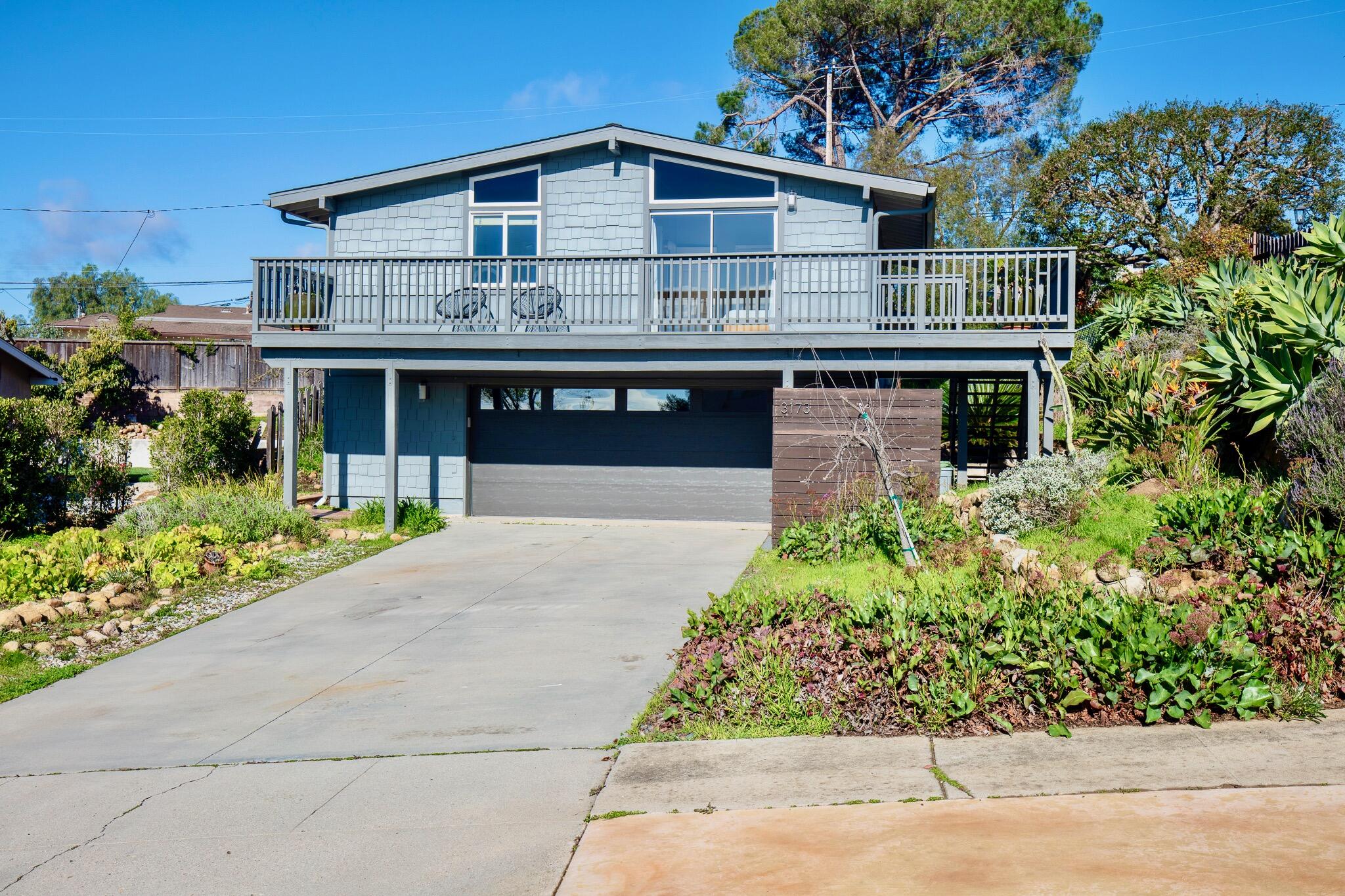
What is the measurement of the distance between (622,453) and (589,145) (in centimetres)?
470

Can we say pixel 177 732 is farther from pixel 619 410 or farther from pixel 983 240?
pixel 983 240

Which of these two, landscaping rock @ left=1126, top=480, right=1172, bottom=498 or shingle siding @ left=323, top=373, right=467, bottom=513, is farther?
shingle siding @ left=323, top=373, right=467, bottom=513

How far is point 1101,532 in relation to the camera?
31.5ft

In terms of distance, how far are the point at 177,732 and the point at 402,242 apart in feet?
38.1

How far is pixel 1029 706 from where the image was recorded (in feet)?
19.0

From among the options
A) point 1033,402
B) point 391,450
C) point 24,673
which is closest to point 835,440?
point 1033,402

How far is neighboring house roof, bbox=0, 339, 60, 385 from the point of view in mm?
22328

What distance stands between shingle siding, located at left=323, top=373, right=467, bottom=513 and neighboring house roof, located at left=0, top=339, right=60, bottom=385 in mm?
9520

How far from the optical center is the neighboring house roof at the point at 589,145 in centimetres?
1538

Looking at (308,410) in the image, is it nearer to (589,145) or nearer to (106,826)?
(589,145)

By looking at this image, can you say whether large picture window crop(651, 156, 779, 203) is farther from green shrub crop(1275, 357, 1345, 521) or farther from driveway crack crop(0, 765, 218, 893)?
driveway crack crop(0, 765, 218, 893)

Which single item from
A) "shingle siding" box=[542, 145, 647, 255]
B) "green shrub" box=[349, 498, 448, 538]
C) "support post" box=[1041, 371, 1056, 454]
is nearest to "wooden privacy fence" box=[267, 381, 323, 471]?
"green shrub" box=[349, 498, 448, 538]

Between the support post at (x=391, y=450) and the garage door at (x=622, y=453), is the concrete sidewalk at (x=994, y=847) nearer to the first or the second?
the support post at (x=391, y=450)

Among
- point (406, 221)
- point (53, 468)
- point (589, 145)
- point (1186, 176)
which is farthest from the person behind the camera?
point (1186, 176)
